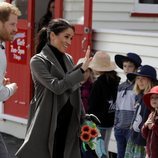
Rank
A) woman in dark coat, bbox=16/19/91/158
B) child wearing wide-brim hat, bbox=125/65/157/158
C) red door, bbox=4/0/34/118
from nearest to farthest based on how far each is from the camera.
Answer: woman in dark coat, bbox=16/19/91/158 → child wearing wide-brim hat, bbox=125/65/157/158 → red door, bbox=4/0/34/118

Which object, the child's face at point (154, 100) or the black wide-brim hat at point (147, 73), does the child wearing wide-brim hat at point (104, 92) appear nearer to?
the black wide-brim hat at point (147, 73)

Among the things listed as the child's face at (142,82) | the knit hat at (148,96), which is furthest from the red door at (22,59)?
the knit hat at (148,96)

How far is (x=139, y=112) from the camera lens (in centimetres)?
620

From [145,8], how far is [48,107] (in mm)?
5115

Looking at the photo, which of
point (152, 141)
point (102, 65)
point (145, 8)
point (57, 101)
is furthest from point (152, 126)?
point (145, 8)

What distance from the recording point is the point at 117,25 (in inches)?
384

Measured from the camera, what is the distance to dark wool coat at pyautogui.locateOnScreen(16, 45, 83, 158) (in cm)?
556

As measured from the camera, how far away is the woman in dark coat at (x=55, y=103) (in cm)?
555

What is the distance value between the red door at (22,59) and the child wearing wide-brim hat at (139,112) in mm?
3270

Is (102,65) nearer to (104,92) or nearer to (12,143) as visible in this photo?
(104,92)

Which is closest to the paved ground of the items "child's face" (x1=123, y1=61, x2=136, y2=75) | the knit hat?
"child's face" (x1=123, y1=61, x2=136, y2=75)

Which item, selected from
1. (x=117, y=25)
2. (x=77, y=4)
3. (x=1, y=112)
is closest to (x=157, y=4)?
(x=117, y=25)

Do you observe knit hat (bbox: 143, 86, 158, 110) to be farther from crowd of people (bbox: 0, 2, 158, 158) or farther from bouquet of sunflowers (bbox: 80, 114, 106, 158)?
bouquet of sunflowers (bbox: 80, 114, 106, 158)

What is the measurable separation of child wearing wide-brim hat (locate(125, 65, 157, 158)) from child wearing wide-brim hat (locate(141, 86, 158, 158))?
30 cm
